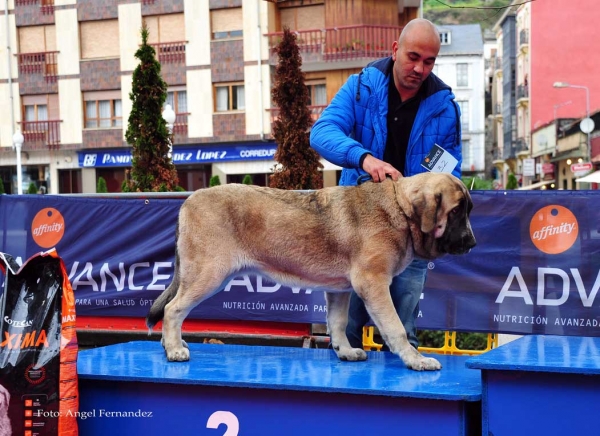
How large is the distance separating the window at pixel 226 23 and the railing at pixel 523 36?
36.1 metres

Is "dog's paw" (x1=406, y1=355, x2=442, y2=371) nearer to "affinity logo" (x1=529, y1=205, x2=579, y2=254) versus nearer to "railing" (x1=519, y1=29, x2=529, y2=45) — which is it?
"affinity logo" (x1=529, y1=205, x2=579, y2=254)

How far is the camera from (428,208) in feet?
12.3

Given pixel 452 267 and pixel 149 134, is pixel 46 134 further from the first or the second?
pixel 452 267

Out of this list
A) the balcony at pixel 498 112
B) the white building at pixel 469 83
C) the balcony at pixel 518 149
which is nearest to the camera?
the balcony at pixel 518 149

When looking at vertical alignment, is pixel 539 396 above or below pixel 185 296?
below

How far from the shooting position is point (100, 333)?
322 inches

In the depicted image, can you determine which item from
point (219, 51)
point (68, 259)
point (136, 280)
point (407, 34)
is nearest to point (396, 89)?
point (407, 34)

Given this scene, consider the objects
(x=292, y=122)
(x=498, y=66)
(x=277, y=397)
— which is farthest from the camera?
(x=498, y=66)

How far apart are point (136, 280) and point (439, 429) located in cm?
515

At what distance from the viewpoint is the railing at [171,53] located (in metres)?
33.8

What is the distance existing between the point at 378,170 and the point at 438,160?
0.44 m

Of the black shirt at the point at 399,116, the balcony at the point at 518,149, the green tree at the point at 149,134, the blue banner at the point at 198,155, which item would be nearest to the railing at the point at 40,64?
the blue banner at the point at 198,155

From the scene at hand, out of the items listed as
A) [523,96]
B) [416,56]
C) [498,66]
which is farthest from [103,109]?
[498,66]

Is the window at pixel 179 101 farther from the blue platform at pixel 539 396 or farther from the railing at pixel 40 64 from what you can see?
the blue platform at pixel 539 396
